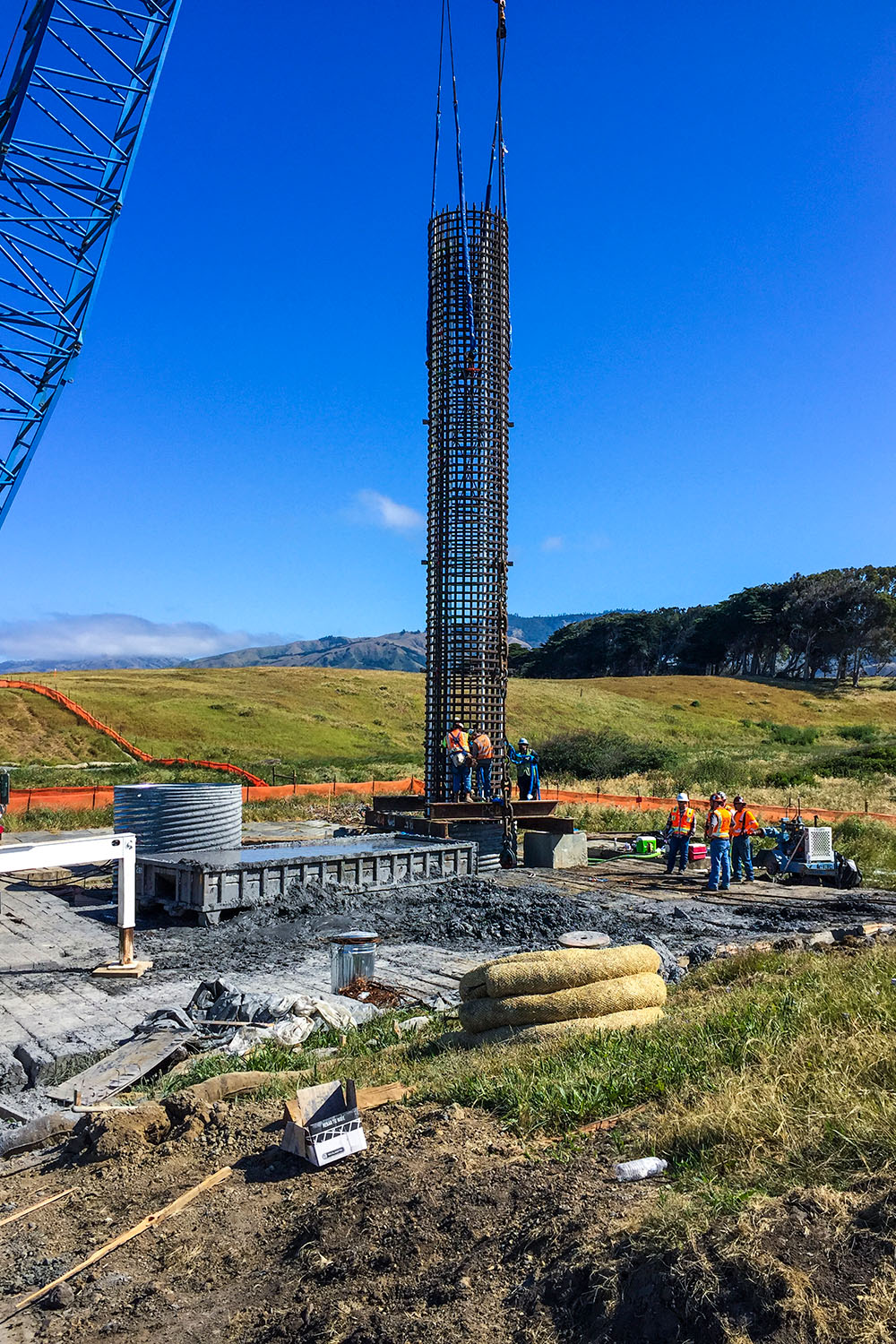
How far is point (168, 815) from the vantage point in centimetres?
1584

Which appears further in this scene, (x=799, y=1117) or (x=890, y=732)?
(x=890, y=732)

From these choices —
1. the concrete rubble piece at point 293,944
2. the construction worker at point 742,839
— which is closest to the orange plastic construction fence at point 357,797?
the construction worker at point 742,839

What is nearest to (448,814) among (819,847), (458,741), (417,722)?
(458,741)

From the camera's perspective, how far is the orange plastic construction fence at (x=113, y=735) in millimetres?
37125

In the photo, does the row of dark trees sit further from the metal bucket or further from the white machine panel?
the metal bucket

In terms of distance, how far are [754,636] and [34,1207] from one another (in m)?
91.6

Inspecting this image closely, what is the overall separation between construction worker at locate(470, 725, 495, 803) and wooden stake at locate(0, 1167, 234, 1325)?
13.7 m

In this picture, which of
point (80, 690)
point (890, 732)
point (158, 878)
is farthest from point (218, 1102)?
point (890, 732)

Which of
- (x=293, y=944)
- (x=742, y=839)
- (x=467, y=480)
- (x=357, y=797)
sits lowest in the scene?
(x=293, y=944)

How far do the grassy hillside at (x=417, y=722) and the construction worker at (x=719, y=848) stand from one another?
1397 cm

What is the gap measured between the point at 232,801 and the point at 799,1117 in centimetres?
1347

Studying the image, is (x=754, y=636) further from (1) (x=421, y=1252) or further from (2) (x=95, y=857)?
(1) (x=421, y=1252)

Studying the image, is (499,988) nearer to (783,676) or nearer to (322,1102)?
(322,1102)

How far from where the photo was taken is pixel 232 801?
55.8ft
